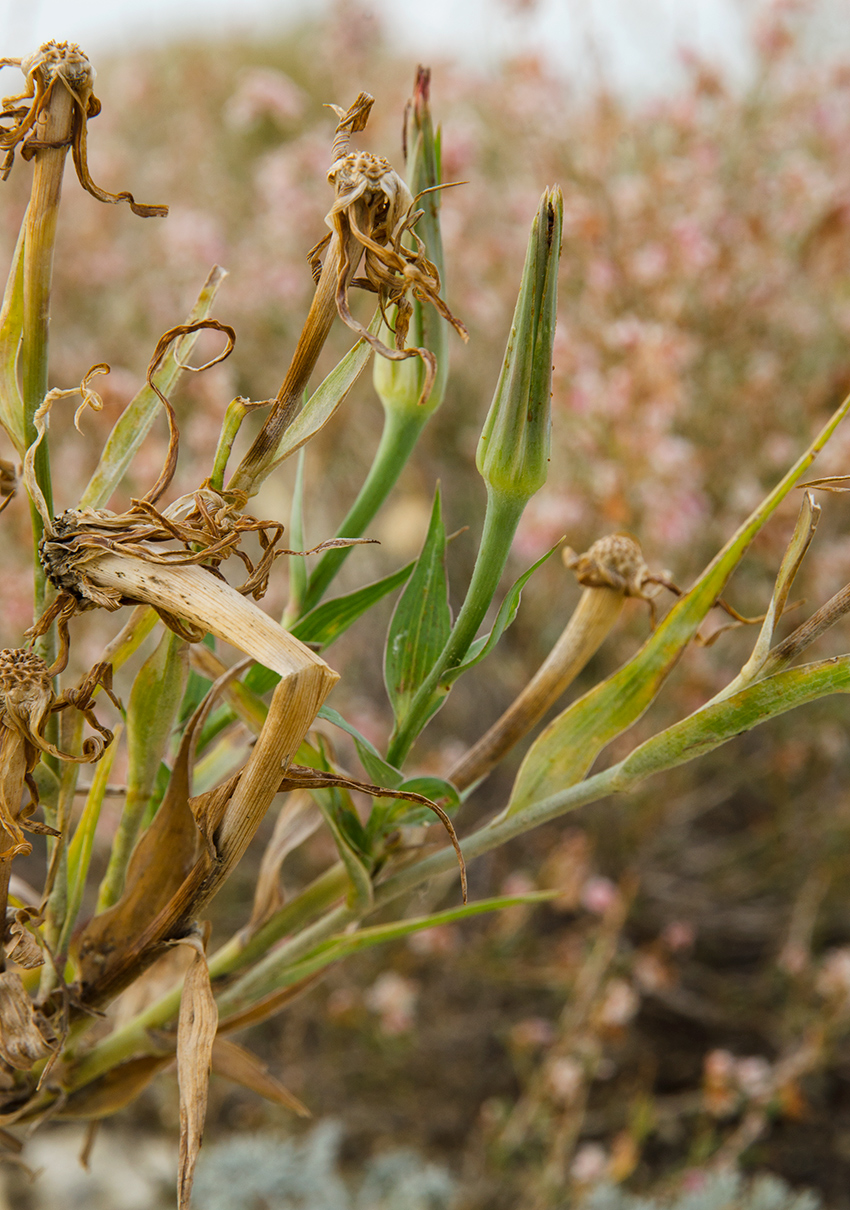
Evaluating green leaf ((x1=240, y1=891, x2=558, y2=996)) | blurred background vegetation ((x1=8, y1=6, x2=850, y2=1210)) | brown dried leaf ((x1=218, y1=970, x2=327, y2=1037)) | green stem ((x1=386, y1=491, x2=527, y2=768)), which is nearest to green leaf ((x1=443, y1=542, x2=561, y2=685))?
green stem ((x1=386, y1=491, x2=527, y2=768))

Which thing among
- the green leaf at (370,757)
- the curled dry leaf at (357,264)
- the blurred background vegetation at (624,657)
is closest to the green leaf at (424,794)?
the green leaf at (370,757)

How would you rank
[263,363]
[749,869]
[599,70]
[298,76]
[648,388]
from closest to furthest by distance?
[648,388]
[599,70]
[749,869]
[263,363]
[298,76]

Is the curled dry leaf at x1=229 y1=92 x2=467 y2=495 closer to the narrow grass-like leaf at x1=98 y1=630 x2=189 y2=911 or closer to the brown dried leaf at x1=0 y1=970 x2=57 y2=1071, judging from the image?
the narrow grass-like leaf at x1=98 y1=630 x2=189 y2=911

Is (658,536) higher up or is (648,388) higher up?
(648,388)

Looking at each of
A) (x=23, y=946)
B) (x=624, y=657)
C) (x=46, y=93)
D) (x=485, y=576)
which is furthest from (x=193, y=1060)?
A: (x=624, y=657)

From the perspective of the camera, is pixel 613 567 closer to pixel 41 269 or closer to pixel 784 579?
pixel 784 579

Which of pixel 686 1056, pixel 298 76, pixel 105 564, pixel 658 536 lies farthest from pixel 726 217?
pixel 298 76

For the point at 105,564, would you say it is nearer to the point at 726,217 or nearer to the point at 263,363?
the point at 726,217

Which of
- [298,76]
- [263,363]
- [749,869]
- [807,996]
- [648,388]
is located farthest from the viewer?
[298,76]
